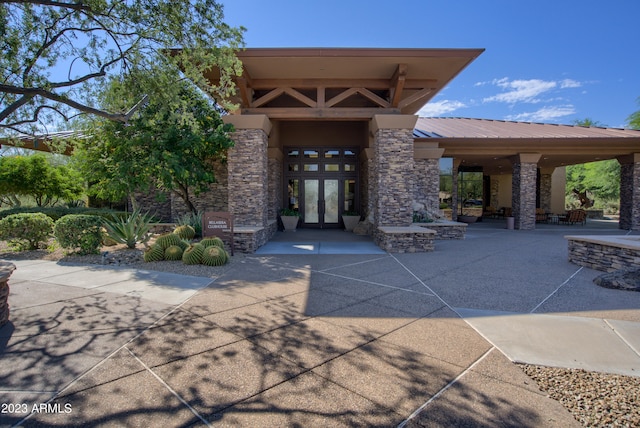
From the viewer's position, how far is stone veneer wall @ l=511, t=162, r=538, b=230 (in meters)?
16.2

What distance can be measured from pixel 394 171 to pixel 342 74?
3.42 meters

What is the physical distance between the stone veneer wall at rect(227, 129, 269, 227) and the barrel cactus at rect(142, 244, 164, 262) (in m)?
3.12

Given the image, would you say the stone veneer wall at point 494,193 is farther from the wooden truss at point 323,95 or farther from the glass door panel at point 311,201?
the wooden truss at point 323,95

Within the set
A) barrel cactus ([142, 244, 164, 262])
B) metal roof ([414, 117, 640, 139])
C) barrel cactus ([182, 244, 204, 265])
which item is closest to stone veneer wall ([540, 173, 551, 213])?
metal roof ([414, 117, 640, 139])

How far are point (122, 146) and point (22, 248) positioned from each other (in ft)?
12.7

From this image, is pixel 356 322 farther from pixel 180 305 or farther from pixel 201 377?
pixel 180 305

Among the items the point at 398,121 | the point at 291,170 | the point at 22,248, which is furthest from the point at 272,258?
the point at 291,170

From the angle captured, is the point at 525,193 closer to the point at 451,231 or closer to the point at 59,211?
the point at 451,231

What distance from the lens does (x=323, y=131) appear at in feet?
52.5

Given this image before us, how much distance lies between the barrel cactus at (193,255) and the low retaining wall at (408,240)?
5017mm

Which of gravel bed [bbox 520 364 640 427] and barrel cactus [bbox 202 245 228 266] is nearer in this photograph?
gravel bed [bbox 520 364 640 427]

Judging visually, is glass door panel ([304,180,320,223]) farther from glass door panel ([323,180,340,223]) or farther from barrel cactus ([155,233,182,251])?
barrel cactus ([155,233,182,251])

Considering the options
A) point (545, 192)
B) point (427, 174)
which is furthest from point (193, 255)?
point (545, 192)

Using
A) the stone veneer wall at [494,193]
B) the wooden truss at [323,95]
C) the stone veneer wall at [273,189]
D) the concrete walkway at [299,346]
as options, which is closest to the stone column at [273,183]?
the stone veneer wall at [273,189]
